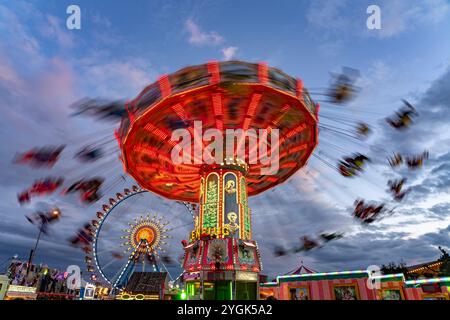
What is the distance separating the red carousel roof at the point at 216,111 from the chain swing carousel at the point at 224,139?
6 centimetres

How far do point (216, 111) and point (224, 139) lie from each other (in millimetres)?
3789

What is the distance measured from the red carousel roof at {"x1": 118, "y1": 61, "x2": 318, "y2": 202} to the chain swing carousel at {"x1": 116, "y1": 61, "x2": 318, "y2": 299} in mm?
58

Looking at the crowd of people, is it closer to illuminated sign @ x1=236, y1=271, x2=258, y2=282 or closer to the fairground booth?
illuminated sign @ x1=236, y1=271, x2=258, y2=282

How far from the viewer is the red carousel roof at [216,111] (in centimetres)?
1597

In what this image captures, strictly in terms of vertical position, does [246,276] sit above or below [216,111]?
below

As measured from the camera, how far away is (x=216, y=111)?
18.9m

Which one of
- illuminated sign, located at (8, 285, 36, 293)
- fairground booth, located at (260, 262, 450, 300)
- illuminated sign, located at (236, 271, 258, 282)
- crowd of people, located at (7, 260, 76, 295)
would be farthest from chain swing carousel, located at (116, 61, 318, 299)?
crowd of people, located at (7, 260, 76, 295)

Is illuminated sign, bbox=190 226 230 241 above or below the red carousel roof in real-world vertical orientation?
below

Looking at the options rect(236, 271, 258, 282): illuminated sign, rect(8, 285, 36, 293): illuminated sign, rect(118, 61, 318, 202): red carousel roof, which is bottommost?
rect(8, 285, 36, 293): illuminated sign

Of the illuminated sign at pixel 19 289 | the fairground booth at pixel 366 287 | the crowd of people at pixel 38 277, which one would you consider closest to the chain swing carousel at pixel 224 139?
the fairground booth at pixel 366 287

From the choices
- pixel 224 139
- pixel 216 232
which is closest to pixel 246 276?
pixel 216 232

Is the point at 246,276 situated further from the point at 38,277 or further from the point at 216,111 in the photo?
the point at 38,277

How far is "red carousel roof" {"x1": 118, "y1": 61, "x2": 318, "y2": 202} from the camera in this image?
15969mm
